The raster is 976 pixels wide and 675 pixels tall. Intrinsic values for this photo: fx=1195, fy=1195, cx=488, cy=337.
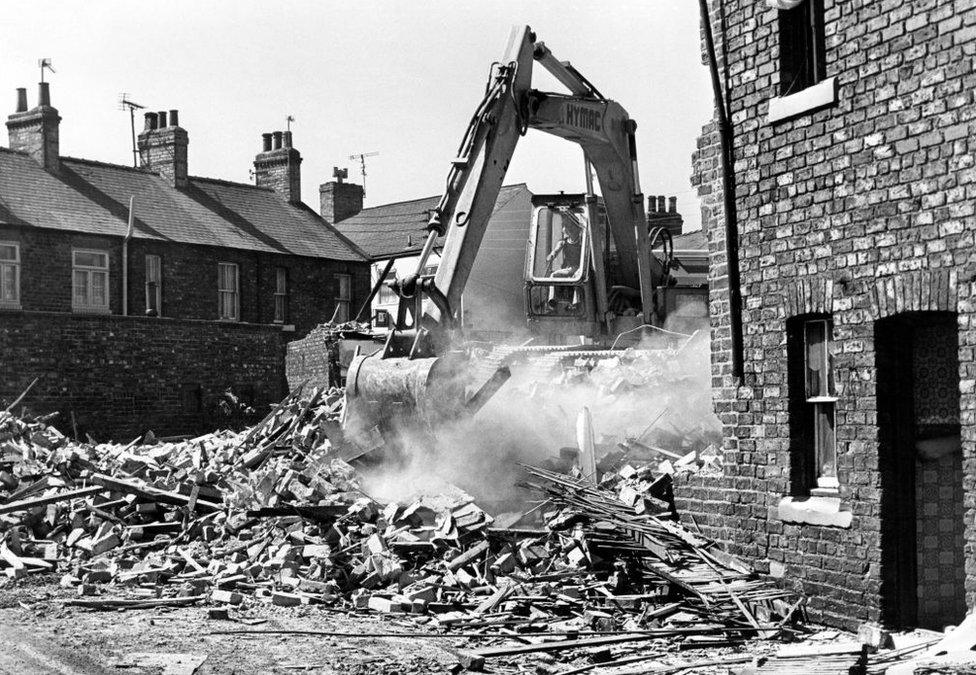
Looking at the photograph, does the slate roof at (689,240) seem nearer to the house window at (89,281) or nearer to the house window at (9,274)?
the house window at (89,281)

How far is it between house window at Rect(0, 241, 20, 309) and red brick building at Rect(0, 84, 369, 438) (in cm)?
3

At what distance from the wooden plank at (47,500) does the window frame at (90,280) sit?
61.0ft

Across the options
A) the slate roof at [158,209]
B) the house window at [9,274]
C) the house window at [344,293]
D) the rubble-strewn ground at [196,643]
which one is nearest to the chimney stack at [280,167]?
the slate roof at [158,209]

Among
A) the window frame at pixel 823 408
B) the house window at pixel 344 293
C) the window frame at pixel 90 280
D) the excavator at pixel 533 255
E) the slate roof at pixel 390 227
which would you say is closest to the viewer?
the window frame at pixel 823 408

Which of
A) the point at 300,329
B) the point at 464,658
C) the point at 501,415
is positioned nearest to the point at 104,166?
the point at 300,329

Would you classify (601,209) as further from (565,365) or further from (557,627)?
(557,627)

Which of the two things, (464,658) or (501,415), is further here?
(501,415)

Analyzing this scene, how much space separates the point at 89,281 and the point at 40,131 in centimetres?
511

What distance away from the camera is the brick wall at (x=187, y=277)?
32.0 m

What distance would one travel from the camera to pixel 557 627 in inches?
384

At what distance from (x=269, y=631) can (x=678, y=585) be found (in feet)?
11.2

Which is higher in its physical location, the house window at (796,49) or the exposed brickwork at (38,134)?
the exposed brickwork at (38,134)

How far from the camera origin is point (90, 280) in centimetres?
3322

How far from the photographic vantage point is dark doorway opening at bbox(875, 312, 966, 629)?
353 inches
